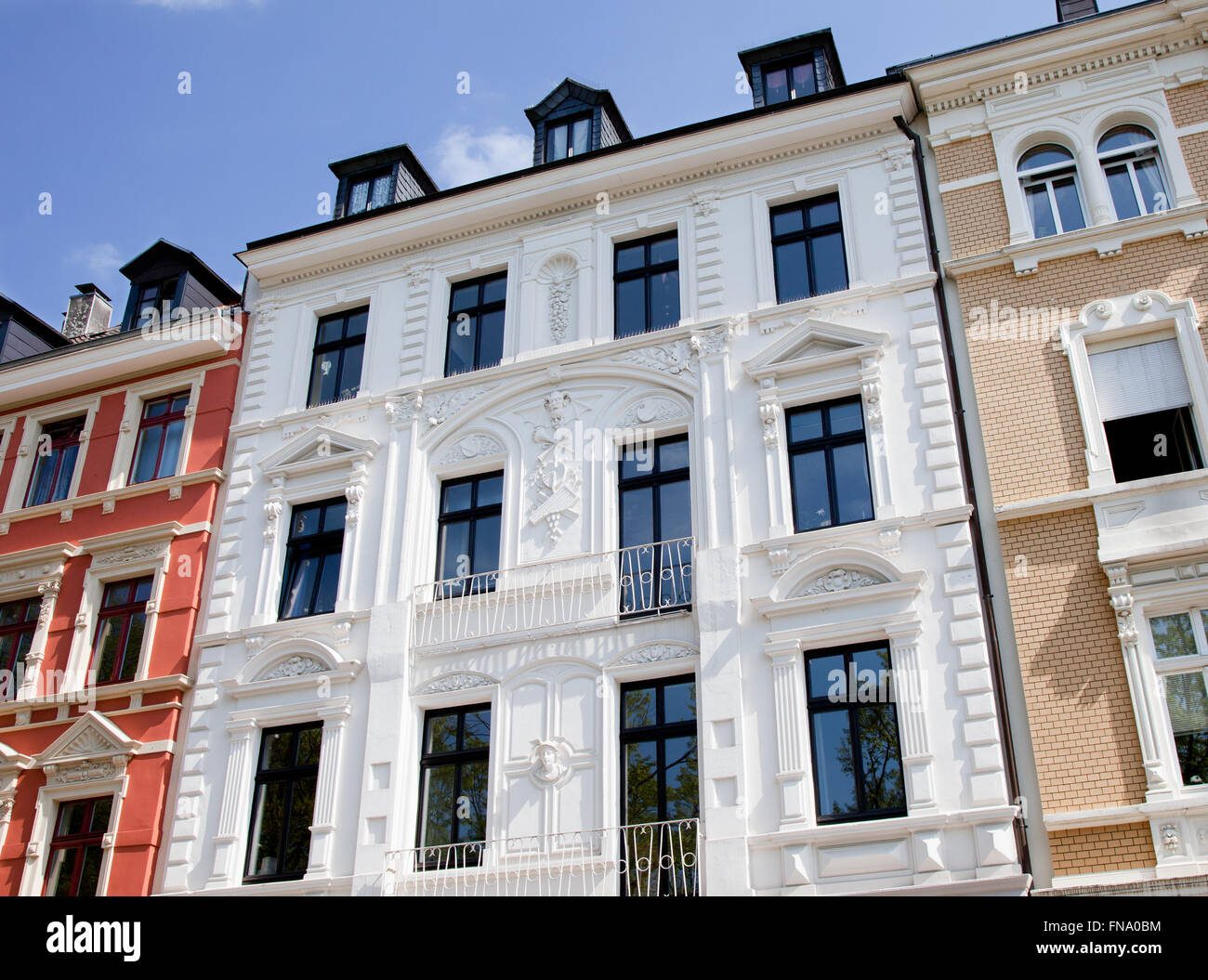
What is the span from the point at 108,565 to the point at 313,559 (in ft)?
11.6

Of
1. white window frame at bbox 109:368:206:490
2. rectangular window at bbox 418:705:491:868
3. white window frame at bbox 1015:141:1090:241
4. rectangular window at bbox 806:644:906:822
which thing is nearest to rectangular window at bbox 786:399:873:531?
rectangular window at bbox 806:644:906:822

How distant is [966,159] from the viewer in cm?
1727

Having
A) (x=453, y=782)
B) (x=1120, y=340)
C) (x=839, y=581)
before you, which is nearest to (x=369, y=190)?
(x=453, y=782)

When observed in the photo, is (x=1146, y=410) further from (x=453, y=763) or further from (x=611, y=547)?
(x=453, y=763)

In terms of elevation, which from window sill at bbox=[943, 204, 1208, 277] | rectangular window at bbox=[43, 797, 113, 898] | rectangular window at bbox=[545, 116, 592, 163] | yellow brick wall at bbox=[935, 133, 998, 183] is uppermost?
rectangular window at bbox=[545, 116, 592, 163]

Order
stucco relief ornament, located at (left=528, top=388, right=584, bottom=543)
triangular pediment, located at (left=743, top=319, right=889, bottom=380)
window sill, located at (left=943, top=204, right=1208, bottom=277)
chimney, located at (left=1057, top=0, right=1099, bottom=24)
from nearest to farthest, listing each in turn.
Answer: window sill, located at (left=943, top=204, right=1208, bottom=277) < triangular pediment, located at (left=743, top=319, right=889, bottom=380) < stucco relief ornament, located at (left=528, top=388, right=584, bottom=543) < chimney, located at (left=1057, top=0, right=1099, bottom=24)

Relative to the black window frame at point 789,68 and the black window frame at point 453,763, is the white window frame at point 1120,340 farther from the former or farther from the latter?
the black window frame at point 453,763

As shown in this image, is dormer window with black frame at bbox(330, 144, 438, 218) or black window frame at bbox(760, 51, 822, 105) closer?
black window frame at bbox(760, 51, 822, 105)

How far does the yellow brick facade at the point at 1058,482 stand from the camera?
498 inches

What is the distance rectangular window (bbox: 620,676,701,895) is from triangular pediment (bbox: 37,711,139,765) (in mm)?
7160

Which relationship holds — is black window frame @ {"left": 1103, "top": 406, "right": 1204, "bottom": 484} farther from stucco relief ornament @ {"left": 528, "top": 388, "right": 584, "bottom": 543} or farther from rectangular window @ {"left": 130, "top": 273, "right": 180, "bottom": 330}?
rectangular window @ {"left": 130, "top": 273, "right": 180, "bottom": 330}

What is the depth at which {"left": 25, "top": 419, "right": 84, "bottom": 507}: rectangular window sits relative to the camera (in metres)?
20.7

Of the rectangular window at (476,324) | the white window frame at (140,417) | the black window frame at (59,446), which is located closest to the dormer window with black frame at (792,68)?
the rectangular window at (476,324)
